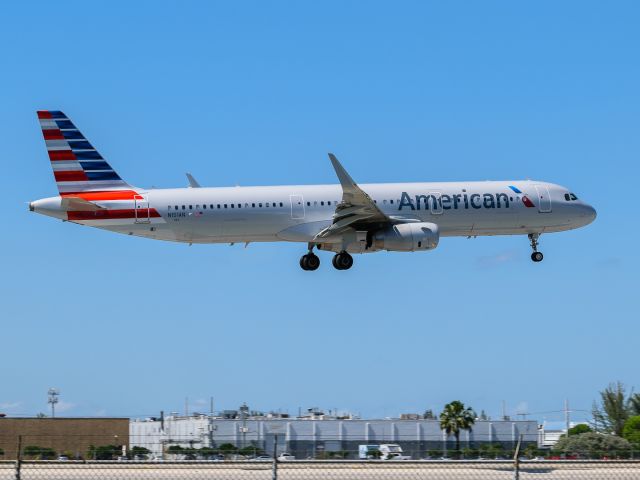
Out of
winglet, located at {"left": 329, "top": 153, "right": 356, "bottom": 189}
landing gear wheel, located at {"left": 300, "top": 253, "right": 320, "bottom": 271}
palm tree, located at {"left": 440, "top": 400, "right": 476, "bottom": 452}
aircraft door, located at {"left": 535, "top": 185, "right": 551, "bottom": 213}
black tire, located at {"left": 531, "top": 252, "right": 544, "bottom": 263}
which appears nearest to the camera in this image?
winglet, located at {"left": 329, "top": 153, "right": 356, "bottom": 189}

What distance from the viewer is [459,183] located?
63.2 m

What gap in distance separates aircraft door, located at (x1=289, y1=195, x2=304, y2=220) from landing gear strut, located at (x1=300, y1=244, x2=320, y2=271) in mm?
3418

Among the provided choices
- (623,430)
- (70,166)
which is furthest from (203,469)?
(623,430)

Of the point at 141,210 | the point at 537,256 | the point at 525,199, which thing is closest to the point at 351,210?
the point at 525,199

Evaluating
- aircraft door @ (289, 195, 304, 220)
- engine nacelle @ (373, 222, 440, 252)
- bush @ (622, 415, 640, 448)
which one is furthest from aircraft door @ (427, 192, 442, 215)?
bush @ (622, 415, 640, 448)

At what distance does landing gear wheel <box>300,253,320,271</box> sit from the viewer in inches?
2544

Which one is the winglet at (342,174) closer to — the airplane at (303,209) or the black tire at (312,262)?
the airplane at (303,209)

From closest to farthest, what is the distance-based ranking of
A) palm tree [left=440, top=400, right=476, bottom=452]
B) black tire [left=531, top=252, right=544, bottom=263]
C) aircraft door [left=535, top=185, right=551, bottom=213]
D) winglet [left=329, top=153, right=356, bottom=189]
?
winglet [left=329, top=153, right=356, bottom=189], aircraft door [left=535, top=185, right=551, bottom=213], black tire [left=531, top=252, right=544, bottom=263], palm tree [left=440, top=400, right=476, bottom=452]

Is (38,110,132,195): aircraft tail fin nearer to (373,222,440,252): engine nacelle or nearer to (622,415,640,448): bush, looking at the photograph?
(373,222,440,252): engine nacelle

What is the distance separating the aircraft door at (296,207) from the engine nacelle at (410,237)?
162 inches

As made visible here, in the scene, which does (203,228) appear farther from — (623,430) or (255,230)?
(623,430)

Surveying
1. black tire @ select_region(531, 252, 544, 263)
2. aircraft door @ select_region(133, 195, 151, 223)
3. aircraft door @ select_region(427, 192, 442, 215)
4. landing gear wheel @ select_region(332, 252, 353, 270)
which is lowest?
landing gear wheel @ select_region(332, 252, 353, 270)

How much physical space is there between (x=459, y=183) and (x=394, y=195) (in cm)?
362

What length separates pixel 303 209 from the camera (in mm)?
61688
